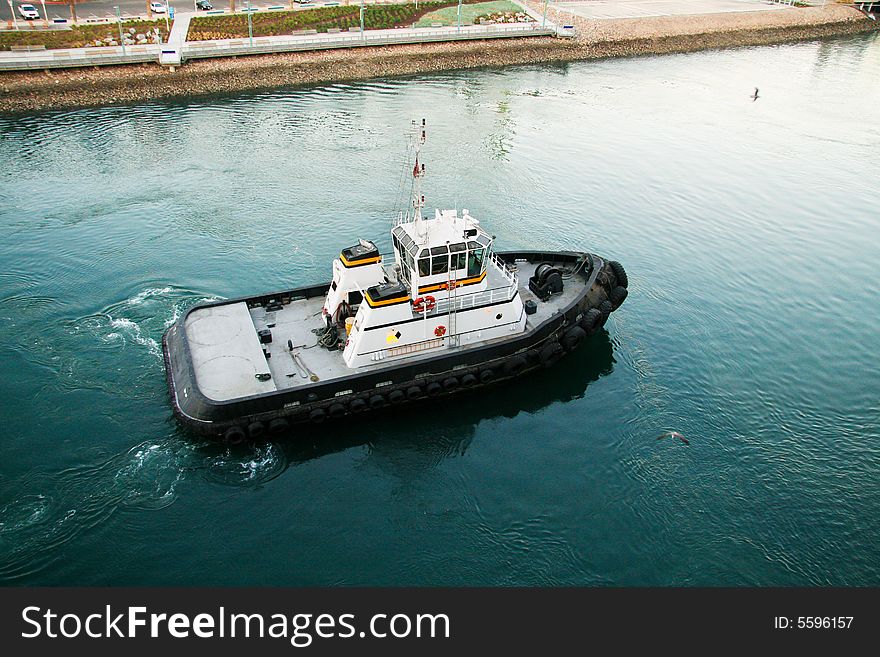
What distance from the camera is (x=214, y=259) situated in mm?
33438

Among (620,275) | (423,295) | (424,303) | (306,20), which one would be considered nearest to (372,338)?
(424,303)

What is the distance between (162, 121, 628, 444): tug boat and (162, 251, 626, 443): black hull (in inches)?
1.5

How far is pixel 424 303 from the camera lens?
23.7m

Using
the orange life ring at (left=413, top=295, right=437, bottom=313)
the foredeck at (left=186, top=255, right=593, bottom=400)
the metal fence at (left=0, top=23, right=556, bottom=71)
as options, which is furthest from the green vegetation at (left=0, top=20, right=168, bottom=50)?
the orange life ring at (left=413, top=295, right=437, bottom=313)

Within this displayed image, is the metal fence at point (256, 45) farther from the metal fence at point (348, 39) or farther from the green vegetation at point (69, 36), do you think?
the green vegetation at point (69, 36)

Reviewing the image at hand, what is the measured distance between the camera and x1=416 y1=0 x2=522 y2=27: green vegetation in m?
78.8

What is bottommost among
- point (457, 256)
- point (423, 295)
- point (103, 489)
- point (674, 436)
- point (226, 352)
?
point (674, 436)

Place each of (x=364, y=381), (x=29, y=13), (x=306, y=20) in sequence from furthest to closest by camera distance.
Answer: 1. (x=306, y=20)
2. (x=29, y=13)
3. (x=364, y=381)

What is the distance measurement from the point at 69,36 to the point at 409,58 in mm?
32204

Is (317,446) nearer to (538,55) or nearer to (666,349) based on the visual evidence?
(666,349)

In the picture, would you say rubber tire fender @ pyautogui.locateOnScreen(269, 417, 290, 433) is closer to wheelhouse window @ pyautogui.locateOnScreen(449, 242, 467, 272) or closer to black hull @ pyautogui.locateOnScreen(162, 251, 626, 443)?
black hull @ pyautogui.locateOnScreen(162, 251, 626, 443)

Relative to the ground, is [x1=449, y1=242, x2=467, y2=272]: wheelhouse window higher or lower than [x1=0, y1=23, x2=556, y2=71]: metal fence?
lower

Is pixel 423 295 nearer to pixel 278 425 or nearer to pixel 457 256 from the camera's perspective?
pixel 457 256

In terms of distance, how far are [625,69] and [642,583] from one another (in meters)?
66.5
